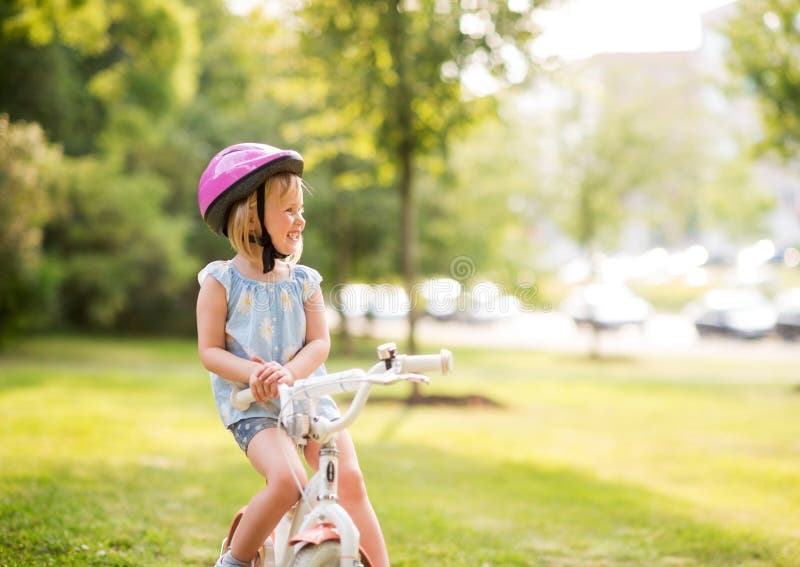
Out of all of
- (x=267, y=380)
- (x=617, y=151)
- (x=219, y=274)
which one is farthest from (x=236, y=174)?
(x=617, y=151)

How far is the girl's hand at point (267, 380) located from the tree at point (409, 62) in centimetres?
1042

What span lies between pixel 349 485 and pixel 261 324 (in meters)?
0.72

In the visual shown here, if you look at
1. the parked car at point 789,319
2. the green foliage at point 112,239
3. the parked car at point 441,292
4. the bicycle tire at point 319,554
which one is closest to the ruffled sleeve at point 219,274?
the bicycle tire at point 319,554

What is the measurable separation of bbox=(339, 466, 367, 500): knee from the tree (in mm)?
10155

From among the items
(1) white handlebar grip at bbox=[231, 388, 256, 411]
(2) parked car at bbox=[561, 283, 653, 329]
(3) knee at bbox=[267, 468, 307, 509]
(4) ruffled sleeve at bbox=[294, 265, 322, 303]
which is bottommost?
(2) parked car at bbox=[561, 283, 653, 329]

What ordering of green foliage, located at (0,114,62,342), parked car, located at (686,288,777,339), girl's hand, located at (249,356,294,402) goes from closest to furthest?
girl's hand, located at (249,356,294,402) < green foliage, located at (0,114,62,342) < parked car, located at (686,288,777,339)

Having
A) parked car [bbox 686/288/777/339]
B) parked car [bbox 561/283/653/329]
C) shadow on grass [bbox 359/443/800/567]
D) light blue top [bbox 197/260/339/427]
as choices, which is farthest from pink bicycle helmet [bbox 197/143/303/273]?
parked car [bbox 686/288/777/339]

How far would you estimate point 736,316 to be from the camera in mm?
34281

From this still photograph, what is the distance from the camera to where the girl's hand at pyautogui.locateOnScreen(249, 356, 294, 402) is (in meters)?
3.24

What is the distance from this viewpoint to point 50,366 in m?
18.7

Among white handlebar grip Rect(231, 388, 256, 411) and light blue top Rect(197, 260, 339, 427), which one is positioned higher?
light blue top Rect(197, 260, 339, 427)

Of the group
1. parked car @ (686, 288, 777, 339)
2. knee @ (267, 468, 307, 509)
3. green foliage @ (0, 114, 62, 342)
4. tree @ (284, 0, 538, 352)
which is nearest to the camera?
knee @ (267, 468, 307, 509)

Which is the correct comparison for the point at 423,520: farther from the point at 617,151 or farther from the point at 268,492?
the point at 617,151

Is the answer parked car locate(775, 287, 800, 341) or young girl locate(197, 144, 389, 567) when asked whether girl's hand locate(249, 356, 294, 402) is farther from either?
parked car locate(775, 287, 800, 341)
